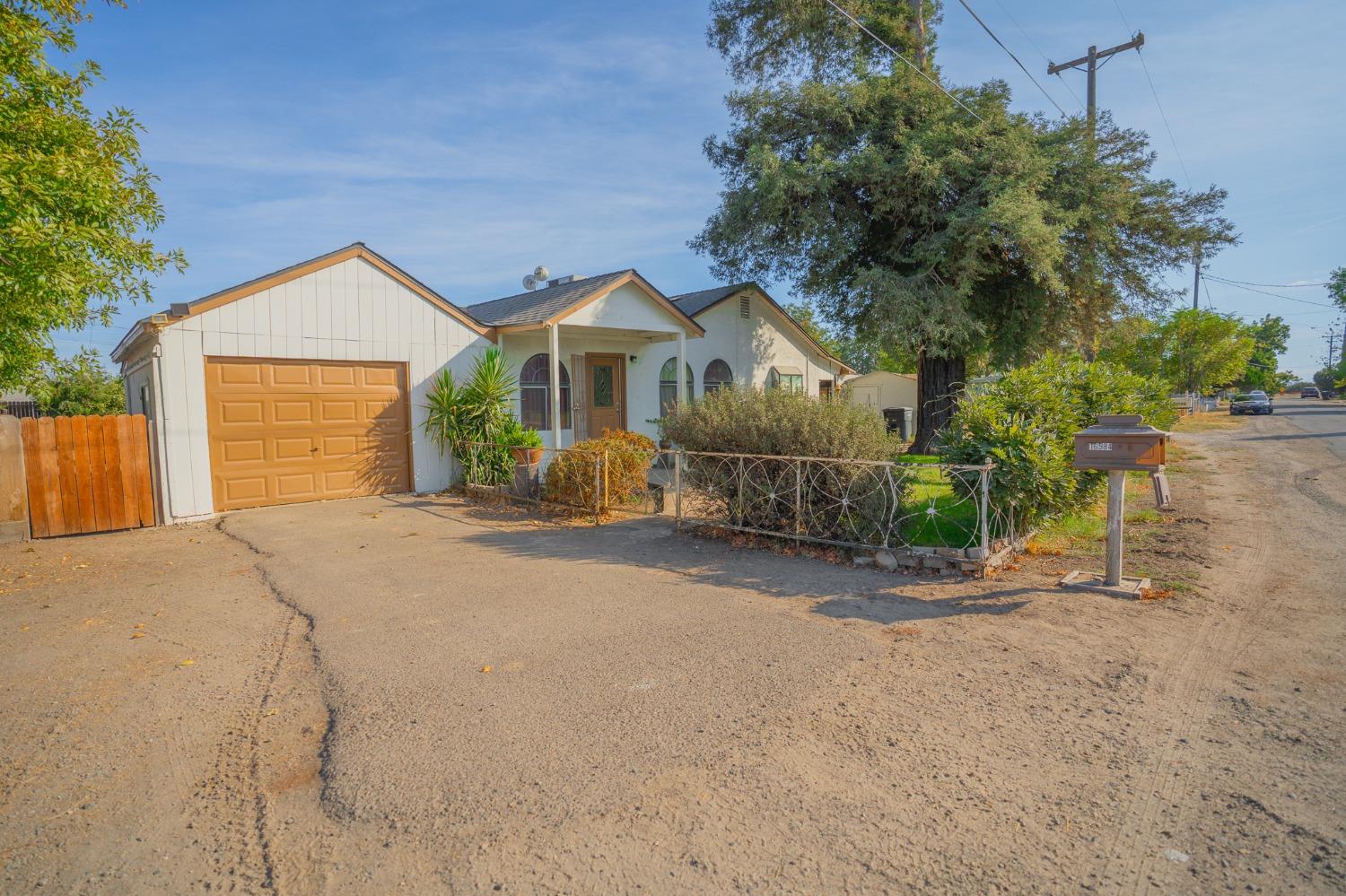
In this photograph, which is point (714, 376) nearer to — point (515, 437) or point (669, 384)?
point (669, 384)

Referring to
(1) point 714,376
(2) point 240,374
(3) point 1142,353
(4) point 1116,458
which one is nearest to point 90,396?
(2) point 240,374

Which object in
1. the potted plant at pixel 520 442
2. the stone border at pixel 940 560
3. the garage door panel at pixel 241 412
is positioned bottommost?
the stone border at pixel 940 560

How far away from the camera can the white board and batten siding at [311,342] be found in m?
9.53

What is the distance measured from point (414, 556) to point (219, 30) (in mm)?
6913

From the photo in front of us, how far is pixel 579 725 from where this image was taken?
3580 millimetres

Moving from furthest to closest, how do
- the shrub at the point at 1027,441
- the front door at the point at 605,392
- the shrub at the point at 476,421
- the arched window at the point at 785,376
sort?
the arched window at the point at 785,376 → the front door at the point at 605,392 → the shrub at the point at 476,421 → the shrub at the point at 1027,441

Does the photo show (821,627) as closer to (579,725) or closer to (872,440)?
(579,725)

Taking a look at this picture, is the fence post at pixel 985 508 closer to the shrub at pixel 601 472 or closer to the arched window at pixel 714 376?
the shrub at pixel 601 472

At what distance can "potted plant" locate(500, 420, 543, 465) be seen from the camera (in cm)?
1091

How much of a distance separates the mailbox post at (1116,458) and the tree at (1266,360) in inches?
2575

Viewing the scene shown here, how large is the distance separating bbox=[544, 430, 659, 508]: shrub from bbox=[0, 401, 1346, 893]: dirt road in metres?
3.13

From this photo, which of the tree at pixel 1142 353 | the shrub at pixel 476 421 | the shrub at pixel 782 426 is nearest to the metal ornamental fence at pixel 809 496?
the shrub at pixel 782 426

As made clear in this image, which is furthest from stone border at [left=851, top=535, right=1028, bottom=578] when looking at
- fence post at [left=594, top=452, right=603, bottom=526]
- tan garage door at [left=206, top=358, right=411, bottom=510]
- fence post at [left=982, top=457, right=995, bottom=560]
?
tan garage door at [left=206, top=358, right=411, bottom=510]

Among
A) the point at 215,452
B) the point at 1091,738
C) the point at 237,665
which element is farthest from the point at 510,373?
the point at 1091,738
